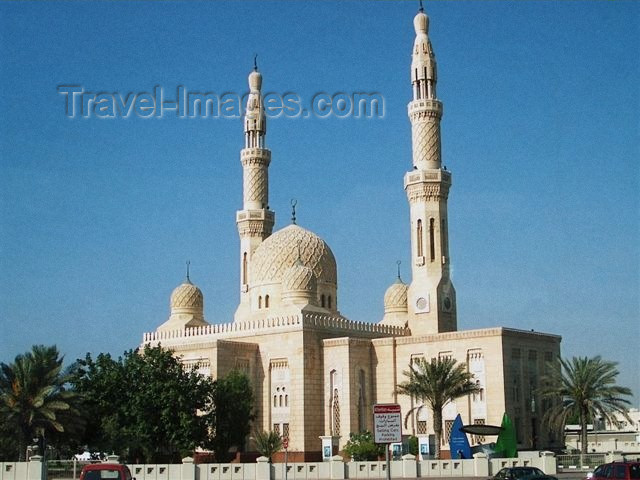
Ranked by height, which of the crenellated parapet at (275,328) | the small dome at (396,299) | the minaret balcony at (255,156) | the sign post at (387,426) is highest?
the minaret balcony at (255,156)

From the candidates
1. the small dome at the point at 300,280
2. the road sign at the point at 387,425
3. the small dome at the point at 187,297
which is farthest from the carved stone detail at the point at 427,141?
the road sign at the point at 387,425

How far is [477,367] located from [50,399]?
16.7m

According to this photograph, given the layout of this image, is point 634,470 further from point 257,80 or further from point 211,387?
point 257,80

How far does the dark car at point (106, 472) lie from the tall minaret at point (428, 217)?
2456 centimetres

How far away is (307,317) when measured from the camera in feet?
133

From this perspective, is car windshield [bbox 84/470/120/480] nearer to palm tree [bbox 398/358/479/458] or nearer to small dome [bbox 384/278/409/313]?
palm tree [bbox 398/358/479/458]

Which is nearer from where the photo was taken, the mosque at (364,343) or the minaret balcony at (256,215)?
the mosque at (364,343)

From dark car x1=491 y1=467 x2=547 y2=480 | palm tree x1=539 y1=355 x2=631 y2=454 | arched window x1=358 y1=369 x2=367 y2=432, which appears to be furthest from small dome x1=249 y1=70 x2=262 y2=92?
dark car x1=491 y1=467 x2=547 y2=480

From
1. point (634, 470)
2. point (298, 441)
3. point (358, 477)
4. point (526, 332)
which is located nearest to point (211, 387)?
point (298, 441)

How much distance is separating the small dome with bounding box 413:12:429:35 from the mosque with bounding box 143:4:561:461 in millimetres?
68

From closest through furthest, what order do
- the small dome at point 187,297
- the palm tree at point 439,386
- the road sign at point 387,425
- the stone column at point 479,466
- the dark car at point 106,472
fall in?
the road sign at point 387,425 → the dark car at point 106,472 → the stone column at point 479,466 → the palm tree at point 439,386 → the small dome at point 187,297

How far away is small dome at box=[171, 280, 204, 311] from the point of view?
48312 millimetres

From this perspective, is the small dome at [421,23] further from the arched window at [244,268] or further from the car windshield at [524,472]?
the car windshield at [524,472]

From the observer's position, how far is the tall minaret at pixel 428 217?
41.4 m
